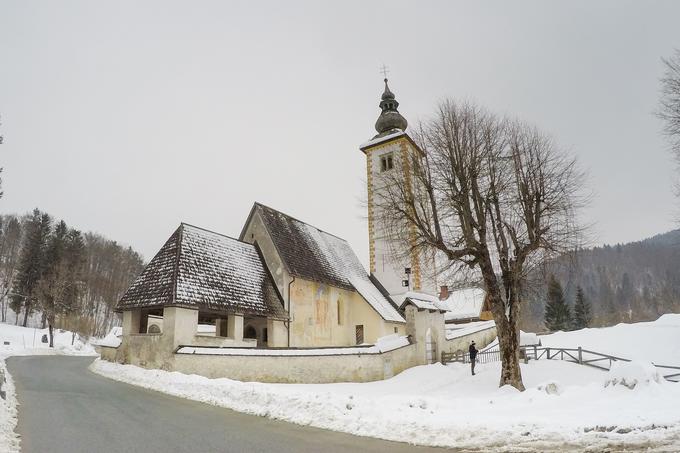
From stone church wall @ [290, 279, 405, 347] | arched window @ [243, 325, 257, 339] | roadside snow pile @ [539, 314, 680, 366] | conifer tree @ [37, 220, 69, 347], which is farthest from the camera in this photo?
conifer tree @ [37, 220, 69, 347]

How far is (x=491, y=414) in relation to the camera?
9633mm

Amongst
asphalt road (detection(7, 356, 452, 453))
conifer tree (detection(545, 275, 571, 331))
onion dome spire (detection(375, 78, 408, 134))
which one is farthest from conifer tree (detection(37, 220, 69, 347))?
conifer tree (detection(545, 275, 571, 331))

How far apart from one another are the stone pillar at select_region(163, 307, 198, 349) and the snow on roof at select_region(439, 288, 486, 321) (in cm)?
2854

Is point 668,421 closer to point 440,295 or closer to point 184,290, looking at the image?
point 184,290

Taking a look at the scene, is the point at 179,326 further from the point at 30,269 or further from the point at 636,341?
the point at 30,269

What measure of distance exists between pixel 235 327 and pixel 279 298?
4.15 metres

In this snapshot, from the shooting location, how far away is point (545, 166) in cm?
1673

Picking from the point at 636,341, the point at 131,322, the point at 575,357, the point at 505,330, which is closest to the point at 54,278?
the point at 131,322

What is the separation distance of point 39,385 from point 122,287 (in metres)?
55.3

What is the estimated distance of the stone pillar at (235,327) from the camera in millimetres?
20750

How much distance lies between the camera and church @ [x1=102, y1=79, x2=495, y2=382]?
1856 centimetres

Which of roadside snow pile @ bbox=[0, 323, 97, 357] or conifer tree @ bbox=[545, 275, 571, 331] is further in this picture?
conifer tree @ bbox=[545, 275, 571, 331]

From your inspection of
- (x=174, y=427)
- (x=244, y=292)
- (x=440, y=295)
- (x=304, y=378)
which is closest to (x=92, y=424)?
(x=174, y=427)

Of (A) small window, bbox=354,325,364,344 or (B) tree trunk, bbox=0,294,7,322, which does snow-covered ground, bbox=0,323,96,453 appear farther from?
(A) small window, bbox=354,325,364,344
